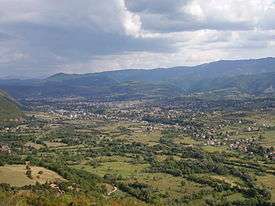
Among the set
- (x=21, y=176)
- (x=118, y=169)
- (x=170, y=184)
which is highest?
(x=21, y=176)

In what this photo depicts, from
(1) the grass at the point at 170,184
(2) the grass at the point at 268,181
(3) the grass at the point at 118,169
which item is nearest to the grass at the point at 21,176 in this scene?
(3) the grass at the point at 118,169

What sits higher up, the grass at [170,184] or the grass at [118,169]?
the grass at [118,169]

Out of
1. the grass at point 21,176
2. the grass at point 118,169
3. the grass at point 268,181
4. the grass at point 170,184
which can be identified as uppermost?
the grass at point 21,176

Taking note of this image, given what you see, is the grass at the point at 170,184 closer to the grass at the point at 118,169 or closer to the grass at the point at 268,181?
the grass at the point at 118,169

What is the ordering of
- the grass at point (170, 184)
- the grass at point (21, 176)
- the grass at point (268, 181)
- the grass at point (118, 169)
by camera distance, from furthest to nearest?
the grass at point (118, 169)
the grass at point (268, 181)
the grass at point (170, 184)
the grass at point (21, 176)

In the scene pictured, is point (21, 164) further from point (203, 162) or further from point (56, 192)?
point (203, 162)

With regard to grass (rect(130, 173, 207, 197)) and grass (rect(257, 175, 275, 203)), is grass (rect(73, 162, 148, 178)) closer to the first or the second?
grass (rect(130, 173, 207, 197))

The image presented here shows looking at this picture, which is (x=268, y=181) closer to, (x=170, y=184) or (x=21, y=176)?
(x=170, y=184)

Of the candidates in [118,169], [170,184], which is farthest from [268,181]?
[118,169]

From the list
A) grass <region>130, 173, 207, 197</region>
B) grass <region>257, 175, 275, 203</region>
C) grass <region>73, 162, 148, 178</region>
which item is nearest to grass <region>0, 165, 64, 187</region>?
grass <region>73, 162, 148, 178</region>
